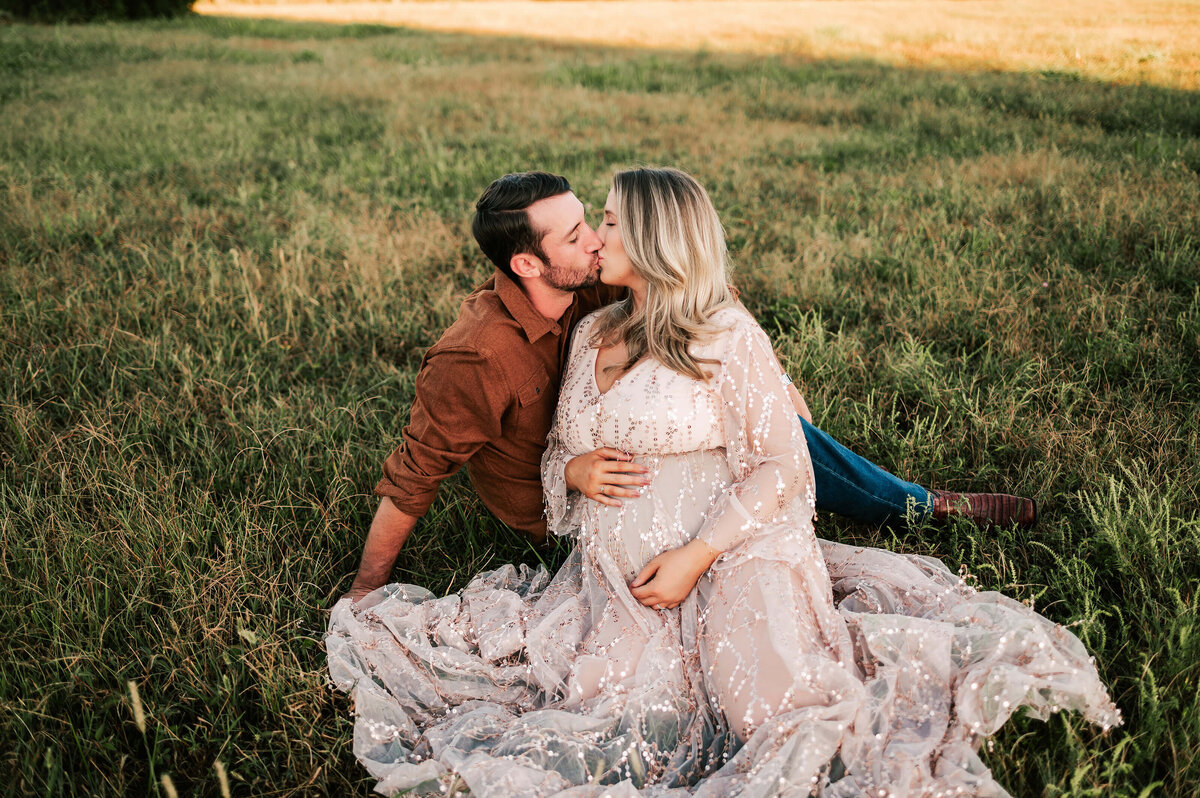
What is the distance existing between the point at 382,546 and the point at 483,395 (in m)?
0.74

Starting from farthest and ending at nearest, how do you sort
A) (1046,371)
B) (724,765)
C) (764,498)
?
(1046,371) → (764,498) → (724,765)

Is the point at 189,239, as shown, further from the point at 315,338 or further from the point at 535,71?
the point at 535,71

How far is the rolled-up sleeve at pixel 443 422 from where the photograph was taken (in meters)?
2.80

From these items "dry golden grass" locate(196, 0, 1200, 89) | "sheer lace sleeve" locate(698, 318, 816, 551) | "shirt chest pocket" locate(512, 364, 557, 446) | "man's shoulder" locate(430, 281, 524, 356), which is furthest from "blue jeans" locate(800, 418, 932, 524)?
"dry golden grass" locate(196, 0, 1200, 89)

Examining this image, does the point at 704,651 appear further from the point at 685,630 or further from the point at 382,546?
the point at 382,546

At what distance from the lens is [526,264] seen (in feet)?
9.86

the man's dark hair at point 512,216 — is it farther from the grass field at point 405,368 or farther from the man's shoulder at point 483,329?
the grass field at point 405,368

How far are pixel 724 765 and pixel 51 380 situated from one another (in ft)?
13.5

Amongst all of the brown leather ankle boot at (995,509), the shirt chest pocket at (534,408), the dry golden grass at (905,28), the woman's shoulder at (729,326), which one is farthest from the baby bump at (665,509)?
the dry golden grass at (905,28)

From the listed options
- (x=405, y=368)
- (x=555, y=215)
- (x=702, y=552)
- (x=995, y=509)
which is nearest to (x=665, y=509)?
(x=702, y=552)

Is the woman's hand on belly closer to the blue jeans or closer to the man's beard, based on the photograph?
the blue jeans

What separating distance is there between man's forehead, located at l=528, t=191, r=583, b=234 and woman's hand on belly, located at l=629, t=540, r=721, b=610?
1318mm

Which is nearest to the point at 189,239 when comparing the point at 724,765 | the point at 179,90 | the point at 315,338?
the point at 315,338

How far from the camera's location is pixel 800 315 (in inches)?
189
